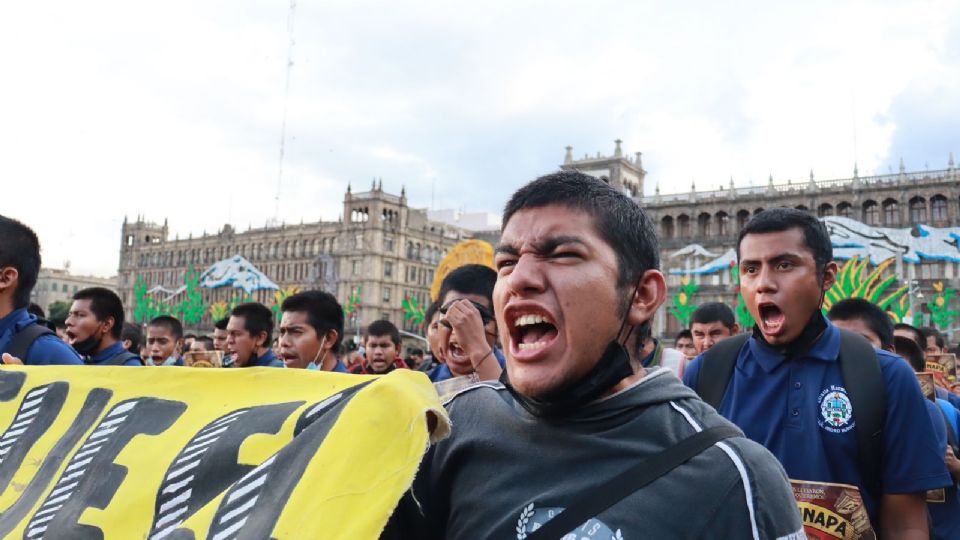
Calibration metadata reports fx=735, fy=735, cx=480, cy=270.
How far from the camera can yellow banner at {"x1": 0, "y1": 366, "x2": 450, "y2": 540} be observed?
1.64 m

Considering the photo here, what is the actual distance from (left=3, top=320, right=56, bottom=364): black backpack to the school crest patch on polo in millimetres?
3572

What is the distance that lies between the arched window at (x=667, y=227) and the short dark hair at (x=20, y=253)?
54.4 metres

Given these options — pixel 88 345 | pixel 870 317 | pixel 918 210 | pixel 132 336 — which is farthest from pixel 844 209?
pixel 88 345

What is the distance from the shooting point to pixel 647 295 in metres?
1.83

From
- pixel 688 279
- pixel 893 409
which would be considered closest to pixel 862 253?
pixel 688 279

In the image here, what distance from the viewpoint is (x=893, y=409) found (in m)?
2.45

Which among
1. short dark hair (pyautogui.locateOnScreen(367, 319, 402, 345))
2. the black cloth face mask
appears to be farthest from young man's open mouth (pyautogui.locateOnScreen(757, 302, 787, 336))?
short dark hair (pyautogui.locateOnScreen(367, 319, 402, 345))

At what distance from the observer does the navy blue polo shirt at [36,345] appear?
143 inches

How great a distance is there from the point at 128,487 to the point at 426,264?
70.7 m

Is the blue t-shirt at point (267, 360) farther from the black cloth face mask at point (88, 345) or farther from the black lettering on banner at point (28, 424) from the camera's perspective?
the black lettering on banner at point (28, 424)

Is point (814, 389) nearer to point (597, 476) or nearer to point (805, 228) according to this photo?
point (805, 228)

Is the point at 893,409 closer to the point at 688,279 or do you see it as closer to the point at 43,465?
the point at 43,465

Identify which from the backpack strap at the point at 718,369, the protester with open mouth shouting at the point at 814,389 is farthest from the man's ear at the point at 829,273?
the backpack strap at the point at 718,369

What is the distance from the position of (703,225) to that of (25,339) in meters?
55.4
